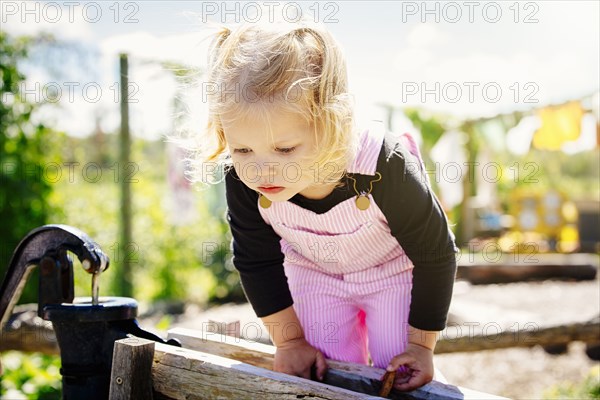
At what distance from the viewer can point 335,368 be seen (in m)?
1.74

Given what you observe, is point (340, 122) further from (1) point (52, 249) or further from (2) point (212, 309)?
(2) point (212, 309)

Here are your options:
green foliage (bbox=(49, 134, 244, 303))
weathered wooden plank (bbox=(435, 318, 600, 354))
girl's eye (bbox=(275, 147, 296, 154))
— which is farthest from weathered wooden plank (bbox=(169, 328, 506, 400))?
green foliage (bbox=(49, 134, 244, 303))

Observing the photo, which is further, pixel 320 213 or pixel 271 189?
pixel 320 213

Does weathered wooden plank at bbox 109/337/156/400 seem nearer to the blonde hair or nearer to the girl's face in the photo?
the girl's face

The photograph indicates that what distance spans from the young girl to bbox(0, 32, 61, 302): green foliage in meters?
2.88

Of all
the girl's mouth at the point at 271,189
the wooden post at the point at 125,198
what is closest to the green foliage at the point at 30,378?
the wooden post at the point at 125,198

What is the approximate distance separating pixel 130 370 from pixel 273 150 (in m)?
0.61

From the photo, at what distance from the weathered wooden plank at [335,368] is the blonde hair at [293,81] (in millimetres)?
511

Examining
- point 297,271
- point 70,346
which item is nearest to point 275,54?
point 297,271

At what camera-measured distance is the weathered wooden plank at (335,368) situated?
4.97 ft

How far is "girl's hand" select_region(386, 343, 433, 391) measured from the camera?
5.20 ft

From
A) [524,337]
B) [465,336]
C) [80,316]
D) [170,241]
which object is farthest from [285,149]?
[170,241]

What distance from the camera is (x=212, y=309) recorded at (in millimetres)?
6859

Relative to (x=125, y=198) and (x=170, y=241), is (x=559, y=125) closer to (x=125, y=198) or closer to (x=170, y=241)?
(x=170, y=241)
